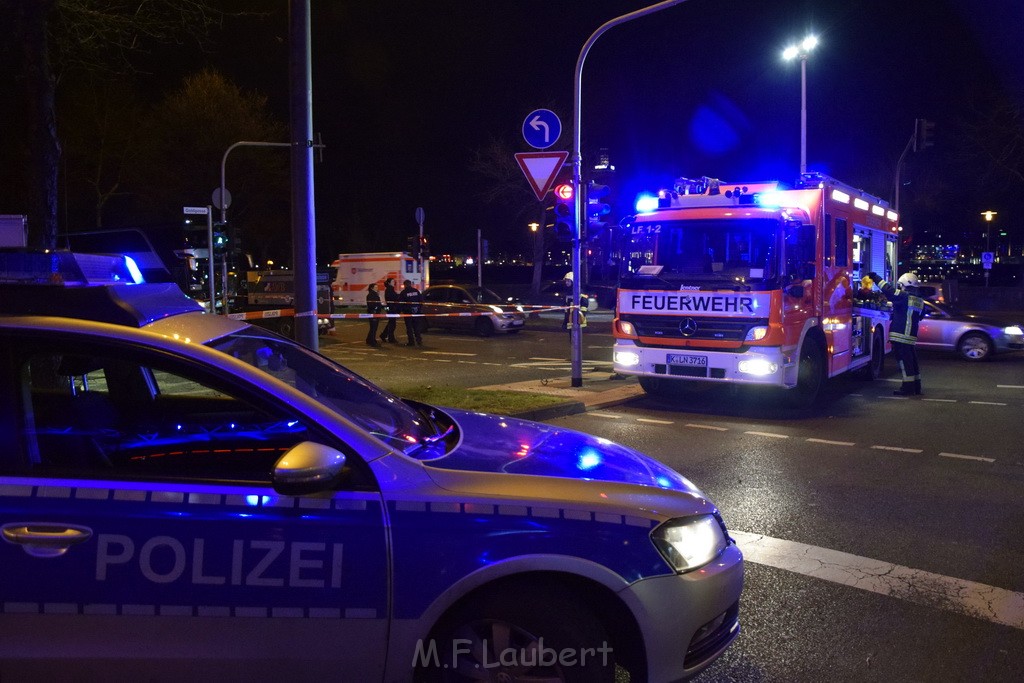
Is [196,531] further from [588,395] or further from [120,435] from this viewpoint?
[588,395]

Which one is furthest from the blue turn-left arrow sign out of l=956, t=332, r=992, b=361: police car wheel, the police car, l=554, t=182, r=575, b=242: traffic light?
l=956, t=332, r=992, b=361: police car wheel

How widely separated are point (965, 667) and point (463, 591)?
2548 millimetres

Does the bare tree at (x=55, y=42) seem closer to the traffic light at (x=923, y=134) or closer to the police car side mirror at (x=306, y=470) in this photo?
the police car side mirror at (x=306, y=470)

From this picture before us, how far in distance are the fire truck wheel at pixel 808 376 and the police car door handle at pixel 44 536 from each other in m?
10.3

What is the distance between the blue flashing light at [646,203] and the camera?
1229 cm

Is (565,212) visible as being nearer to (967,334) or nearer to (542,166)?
(542,166)

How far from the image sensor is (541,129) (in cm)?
1284

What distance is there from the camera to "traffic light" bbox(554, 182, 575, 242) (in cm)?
1323

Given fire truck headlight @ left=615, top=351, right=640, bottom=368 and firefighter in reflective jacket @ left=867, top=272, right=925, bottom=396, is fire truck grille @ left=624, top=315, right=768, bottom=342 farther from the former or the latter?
firefighter in reflective jacket @ left=867, top=272, right=925, bottom=396

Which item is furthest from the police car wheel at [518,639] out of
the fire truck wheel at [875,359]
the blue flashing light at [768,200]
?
the fire truck wheel at [875,359]

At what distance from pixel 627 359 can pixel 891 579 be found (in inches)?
279

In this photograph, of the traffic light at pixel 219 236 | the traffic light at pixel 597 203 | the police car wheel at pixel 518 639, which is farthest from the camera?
the traffic light at pixel 219 236

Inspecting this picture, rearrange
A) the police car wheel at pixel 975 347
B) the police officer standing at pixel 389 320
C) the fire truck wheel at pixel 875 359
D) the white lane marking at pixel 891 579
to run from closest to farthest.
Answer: the white lane marking at pixel 891 579, the fire truck wheel at pixel 875 359, the police car wheel at pixel 975 347, the police officer standing at pixel 389 320

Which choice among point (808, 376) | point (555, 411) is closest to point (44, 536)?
point (555, 411)
